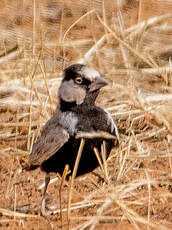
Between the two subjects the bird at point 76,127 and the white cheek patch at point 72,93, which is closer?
the bird at point 76,127

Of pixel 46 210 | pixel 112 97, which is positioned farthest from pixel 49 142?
pixel 112 97

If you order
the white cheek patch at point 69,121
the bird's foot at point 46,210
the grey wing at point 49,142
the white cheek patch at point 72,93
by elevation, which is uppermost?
the white cheek patch at point 72,93

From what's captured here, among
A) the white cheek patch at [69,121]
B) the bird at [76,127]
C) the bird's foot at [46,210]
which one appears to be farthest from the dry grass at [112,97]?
the white cheek patch at [69,121]

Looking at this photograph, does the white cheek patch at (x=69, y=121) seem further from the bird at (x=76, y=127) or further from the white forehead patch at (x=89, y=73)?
the white forehead patch at (x=89, y=73)

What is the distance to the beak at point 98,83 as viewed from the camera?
3479 mm

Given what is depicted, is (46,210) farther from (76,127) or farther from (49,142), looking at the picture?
(76,127)

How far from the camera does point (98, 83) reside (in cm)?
351

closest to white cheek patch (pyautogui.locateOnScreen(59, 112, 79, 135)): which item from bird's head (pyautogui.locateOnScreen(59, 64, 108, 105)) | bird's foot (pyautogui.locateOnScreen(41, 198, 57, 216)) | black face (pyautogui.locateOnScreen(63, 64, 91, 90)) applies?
bird's head (pyautogui.locateOnScreen(59, 64, 108, 105))

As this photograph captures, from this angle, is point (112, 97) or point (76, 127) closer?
point (76, 127)

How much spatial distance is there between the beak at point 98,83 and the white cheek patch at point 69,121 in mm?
239

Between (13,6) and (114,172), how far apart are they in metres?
Answer: 3.87

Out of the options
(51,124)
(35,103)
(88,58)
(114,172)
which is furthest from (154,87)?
(51,124)

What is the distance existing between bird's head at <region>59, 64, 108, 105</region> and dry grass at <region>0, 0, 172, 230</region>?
16 centimetres

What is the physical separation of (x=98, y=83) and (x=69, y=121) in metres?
0.35
